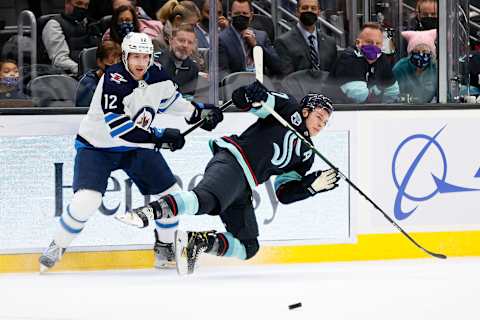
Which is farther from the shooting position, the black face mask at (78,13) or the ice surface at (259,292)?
the black face mask at (78,13)

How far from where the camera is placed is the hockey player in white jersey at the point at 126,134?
6098 millimetres

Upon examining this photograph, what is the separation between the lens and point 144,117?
618 centimetres

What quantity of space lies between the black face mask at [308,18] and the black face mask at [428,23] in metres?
0.63

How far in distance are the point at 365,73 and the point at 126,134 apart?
1446mm

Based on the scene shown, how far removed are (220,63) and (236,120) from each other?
12.4 inches

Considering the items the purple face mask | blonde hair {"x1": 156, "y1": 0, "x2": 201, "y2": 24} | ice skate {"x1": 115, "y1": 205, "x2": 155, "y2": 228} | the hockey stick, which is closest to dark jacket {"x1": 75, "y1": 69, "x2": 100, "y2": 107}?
blonde hair {"x1": 156, "y1": 0, "x2": 201, "y2": 24}

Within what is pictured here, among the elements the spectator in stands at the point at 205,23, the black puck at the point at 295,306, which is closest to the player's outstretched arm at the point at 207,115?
the spectator in stands at the point at 205,23

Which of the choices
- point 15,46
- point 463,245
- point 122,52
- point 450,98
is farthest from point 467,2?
point 15,46

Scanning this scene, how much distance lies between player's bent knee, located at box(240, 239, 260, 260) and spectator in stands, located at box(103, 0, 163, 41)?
1.17 metres

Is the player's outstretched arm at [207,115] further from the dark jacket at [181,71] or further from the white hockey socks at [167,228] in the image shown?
the white hockey socks at [167,228]

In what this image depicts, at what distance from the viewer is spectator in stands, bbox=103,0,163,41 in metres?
6.23

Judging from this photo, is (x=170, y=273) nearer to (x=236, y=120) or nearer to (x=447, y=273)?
(x=236, y=120)

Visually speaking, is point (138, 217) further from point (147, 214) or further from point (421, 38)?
point (421, 38)

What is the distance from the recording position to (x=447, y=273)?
245 inches
